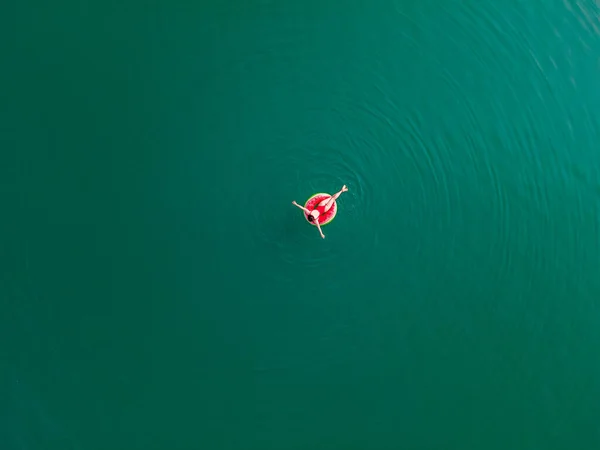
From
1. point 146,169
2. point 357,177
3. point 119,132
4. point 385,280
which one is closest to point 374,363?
point 385,280

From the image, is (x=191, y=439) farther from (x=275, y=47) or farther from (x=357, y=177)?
(x=275, y=47)

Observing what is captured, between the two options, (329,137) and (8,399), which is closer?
(8,399)

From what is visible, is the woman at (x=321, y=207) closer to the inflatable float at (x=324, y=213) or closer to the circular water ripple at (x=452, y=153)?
the inflatable float at (x=324, y=213)

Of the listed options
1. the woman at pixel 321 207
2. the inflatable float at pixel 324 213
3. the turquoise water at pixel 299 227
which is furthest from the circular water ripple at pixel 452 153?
the woman at pixel 321 207

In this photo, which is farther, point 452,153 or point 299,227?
point 452,153

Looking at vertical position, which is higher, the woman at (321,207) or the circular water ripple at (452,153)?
the circular water ripple at (452,153)

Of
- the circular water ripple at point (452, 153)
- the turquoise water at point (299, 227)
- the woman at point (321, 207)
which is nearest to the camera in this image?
the woman at point (321, 207)

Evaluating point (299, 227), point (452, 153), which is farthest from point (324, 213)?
point (452, 153)

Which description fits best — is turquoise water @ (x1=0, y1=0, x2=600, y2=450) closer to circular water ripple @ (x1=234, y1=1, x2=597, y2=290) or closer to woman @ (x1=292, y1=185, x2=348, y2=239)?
circular water ripple @ (x1=234, y1=1, x2=597, y2=290)

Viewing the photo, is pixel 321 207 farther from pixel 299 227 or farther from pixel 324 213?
pixel 299 227
